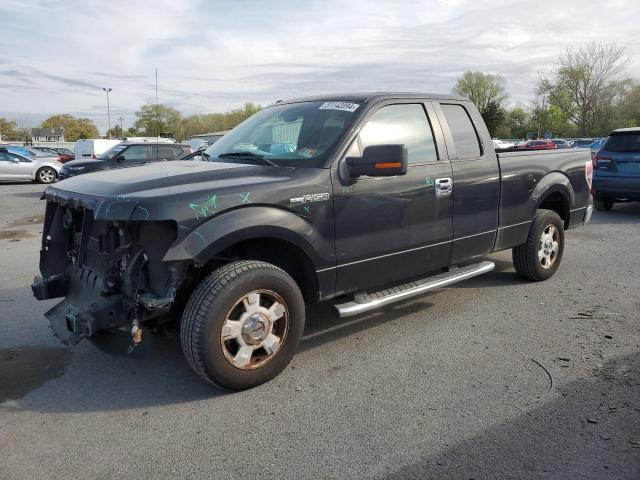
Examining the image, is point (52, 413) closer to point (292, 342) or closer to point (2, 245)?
point (292, 342)

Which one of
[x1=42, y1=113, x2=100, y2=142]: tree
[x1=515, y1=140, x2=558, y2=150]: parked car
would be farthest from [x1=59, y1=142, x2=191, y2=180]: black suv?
[x1=42, y1=113, x2=100, y2=142]: tree

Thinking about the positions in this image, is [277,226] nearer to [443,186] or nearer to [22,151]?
[443,186]

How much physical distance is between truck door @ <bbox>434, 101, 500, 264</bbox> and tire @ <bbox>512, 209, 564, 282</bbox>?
759mm

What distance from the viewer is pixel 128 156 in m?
16.1

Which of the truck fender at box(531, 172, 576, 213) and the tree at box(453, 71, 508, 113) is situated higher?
the tree at box(453, 71, 508, 113)

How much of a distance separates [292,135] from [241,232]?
1.26 metres

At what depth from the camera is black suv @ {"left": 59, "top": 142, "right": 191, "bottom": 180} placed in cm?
1528

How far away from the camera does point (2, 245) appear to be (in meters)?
8.48

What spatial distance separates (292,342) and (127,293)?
112 cm

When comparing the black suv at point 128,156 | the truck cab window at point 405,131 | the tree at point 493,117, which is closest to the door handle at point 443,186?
the truck cab window at point 405,131

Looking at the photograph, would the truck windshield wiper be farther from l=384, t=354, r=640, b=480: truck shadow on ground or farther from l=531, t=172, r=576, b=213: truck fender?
l=531, t=172, r=576, b=213: truck fender

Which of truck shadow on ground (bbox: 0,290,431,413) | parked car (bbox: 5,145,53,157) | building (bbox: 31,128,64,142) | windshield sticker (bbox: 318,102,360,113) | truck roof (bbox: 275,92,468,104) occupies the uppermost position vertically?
building (bbox: 31,128,64,142)

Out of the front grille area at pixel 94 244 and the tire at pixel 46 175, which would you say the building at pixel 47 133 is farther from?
the front grille area at pixel 94 244

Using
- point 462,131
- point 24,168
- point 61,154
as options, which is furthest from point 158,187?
point 61,154
